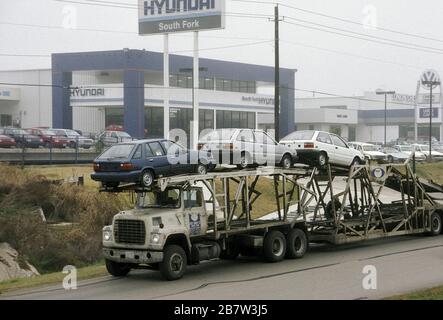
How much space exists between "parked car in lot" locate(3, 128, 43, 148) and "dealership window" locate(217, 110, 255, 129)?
2785 cm

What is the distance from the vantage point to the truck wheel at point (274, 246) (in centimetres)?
1717

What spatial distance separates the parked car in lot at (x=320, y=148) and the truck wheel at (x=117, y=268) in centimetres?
742

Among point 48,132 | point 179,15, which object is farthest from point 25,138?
point 179,15

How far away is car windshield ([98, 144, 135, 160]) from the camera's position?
16484 mm

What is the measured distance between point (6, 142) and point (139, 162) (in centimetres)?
2786

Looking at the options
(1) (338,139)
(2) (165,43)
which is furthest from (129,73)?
(1) (338,139)

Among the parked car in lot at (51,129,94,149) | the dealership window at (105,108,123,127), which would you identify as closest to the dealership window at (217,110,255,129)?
the dealership window at (105,108,123,127)

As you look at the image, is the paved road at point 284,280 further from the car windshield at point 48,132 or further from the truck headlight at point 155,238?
the car windshield at point 48,132

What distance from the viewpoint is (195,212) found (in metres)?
15.7

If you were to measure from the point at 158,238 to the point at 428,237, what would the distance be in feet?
38.2

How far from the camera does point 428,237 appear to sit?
22.7 m

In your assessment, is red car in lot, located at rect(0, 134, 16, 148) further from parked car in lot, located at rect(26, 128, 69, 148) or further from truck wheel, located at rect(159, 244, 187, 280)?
truck wheel, located at rect(159, 244, 187, 280)

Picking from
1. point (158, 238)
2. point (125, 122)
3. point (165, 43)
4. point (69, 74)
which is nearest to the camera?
point (158, 238)
